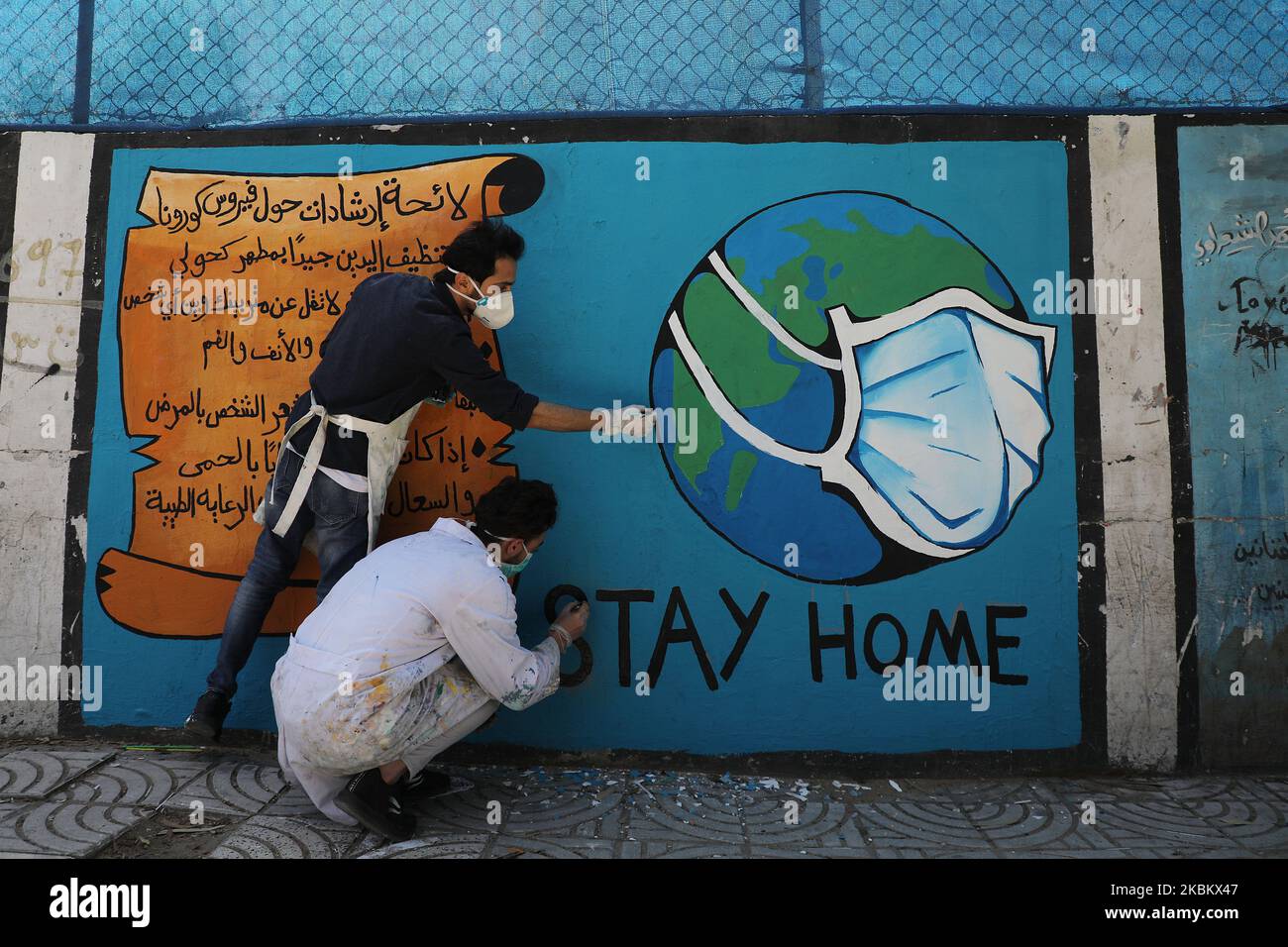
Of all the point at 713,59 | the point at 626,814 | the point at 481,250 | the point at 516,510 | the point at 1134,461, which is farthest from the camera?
the point at 713,59

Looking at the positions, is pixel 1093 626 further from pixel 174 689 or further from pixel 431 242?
pixel 174 689

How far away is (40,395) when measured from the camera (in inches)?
145

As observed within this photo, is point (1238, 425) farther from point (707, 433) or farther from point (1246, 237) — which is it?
point (707, 433)

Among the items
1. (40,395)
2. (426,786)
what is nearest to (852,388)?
(426,786)

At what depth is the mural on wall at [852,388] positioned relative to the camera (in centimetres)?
351

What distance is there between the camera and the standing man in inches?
121

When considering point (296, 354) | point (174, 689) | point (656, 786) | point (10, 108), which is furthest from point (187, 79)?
point (656, 786)

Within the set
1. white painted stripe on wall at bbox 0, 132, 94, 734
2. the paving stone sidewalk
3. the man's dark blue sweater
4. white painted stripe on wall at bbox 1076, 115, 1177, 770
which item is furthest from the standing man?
white painted stripe on wall at bbox 1076, 115, 1177, 770

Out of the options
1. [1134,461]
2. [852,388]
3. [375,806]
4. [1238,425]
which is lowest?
[375,806]

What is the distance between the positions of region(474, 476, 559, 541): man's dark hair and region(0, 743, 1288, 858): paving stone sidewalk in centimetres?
98

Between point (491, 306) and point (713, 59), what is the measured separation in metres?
1.42

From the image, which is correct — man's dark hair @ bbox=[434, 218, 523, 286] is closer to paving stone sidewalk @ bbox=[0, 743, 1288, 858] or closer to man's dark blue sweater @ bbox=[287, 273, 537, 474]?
man's dark blue sweater @ bbox=[287, 273, 537, 474]

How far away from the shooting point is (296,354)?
11.8 ft

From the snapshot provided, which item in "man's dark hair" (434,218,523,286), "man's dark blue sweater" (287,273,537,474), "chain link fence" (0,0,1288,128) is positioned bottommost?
"man's dark blue sweater" (287,273,537,474)
